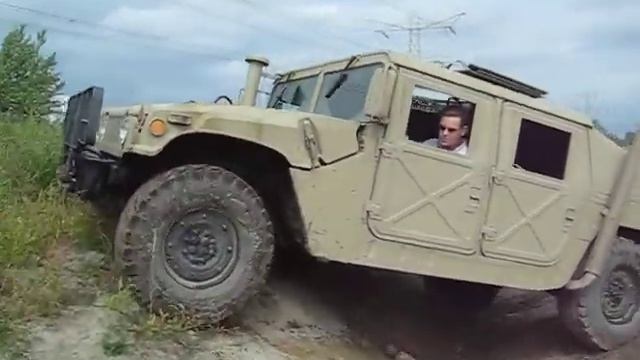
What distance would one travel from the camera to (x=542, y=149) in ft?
21.7

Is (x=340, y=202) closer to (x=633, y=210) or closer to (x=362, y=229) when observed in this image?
(x=362, y=229)

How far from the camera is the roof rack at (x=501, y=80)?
6523 mm

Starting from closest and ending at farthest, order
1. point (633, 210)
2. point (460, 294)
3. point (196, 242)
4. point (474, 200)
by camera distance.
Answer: point (196, 242), point (474, 200), point (633, 210), point (460, 294)

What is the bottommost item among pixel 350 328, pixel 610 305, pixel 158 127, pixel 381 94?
pixel 350 328

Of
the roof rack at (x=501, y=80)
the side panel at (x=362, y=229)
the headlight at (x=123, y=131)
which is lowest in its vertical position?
the side panel at (x=362, y=229)

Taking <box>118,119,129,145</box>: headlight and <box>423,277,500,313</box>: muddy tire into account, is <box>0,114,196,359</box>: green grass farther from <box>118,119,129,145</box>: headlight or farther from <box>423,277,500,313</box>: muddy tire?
<box>423,277,500,313</box>: muddy tire

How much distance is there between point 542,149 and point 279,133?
Answer: 7.11 ft

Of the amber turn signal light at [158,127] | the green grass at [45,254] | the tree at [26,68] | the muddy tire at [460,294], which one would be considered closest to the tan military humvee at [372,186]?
the amber turn signal light at [158,127]

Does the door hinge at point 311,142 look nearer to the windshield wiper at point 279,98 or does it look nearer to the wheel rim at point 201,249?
the wheel rim at point 201,249

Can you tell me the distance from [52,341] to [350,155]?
200cm

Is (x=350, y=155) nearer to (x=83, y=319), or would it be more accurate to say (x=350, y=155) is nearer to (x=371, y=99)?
(x=371, y=99)

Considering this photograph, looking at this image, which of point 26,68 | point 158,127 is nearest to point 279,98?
point 158,127

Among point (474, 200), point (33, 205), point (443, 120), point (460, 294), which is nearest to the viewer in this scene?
point (474, 200)

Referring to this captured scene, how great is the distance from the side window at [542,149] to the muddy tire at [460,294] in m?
1.28
